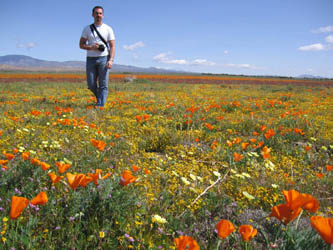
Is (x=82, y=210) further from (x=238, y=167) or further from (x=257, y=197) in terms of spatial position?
(x=238, y=167)

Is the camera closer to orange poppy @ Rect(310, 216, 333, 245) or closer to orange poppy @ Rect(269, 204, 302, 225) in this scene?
orange poppy @ Rect(269, 204, 302, 225)

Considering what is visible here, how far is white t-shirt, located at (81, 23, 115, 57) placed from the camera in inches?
197

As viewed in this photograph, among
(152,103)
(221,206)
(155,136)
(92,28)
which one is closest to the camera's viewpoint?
(221,206)

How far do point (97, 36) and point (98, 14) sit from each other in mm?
451

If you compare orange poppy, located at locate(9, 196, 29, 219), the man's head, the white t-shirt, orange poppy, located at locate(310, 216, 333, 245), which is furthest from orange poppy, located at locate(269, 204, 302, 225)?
the man's head

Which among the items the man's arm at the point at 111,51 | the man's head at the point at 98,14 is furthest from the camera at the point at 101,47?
the man's head at the point at 98,14

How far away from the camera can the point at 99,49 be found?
16.5ft

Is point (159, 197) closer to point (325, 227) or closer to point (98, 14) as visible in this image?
point (325, 227)

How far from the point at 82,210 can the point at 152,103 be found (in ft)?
16.9

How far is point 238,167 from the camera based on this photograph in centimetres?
243

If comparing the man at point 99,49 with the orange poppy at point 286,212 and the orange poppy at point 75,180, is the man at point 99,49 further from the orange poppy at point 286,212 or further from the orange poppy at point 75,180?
the orange poppy at point 286,212

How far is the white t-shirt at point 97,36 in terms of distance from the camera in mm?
4996

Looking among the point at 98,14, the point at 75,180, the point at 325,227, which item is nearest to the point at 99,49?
the point at 98,14

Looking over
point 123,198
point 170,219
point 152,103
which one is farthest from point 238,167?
point 152,103
